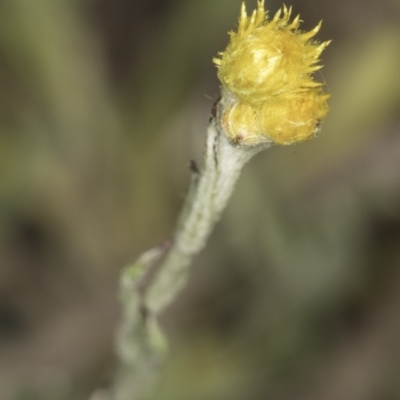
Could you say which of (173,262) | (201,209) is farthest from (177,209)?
(201,209)

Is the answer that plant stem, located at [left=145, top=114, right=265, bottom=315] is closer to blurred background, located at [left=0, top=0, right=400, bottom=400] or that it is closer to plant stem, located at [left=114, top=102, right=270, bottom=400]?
plant stem, located at [left=114, top=102, right=270, bottom=400]

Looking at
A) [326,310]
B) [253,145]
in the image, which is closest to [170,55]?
[326,310]

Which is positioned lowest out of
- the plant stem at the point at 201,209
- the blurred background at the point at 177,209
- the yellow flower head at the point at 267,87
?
the yellow flower head at the point at 267,87

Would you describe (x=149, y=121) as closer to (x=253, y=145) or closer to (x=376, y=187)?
(x=376, y=187)

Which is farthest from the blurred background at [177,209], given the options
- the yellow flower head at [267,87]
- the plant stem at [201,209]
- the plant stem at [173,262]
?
the yellow flower head at [267,87]

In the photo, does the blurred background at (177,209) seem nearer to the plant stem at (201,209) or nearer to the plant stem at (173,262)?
the plant stem at (173,262)

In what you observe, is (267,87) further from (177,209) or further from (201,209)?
(177,209)
